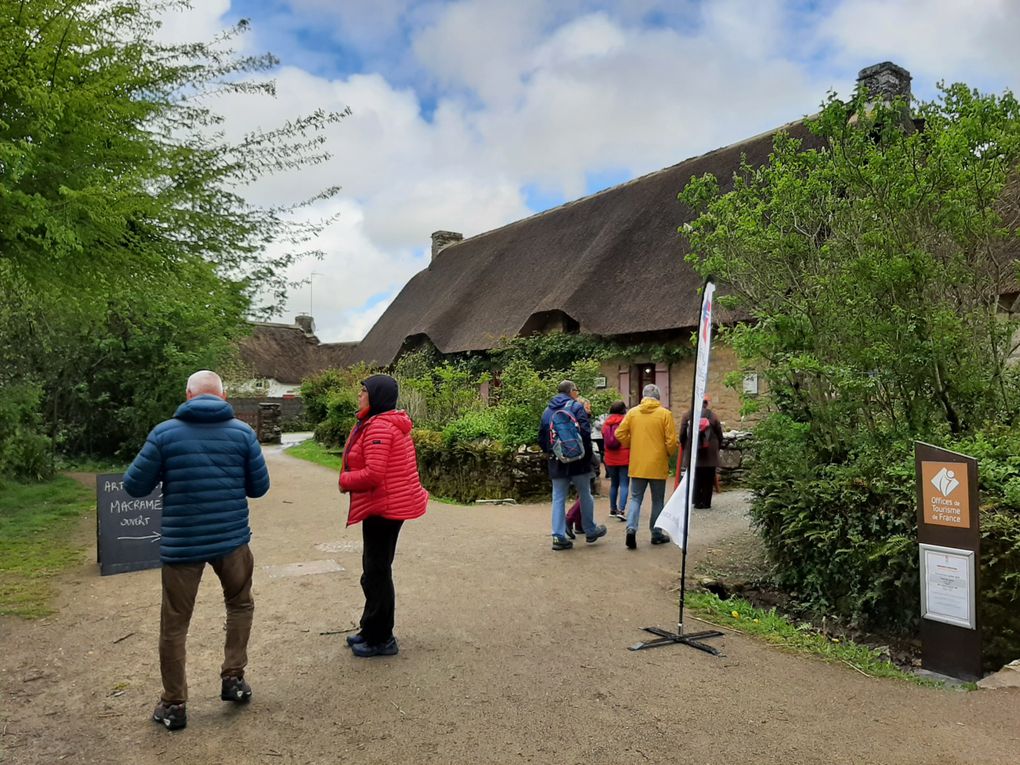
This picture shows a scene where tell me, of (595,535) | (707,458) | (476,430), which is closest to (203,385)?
(595,535)

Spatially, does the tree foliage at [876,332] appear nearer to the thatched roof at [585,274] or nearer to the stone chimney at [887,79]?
the thatched roof at [585,274]

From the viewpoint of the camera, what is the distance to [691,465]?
506 cm

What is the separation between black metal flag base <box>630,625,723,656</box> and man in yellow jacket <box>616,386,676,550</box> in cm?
235

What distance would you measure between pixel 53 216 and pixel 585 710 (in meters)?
4.75

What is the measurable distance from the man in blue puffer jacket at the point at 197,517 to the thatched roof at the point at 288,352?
35.6m

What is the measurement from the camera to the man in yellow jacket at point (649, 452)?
740 centimetres

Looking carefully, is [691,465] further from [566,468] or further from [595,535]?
[595,535]

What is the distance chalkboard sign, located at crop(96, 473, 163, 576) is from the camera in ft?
21.3

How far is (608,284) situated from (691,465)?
13097 mm

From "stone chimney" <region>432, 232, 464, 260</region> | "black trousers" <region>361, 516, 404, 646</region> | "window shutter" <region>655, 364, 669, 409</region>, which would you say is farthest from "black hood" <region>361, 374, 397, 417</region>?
"stone chimney" <region>432, 232, 464, 260</region>

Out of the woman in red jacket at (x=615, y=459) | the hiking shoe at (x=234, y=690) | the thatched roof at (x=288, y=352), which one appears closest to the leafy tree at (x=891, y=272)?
the woman in red jacket at (x=615, y=459)

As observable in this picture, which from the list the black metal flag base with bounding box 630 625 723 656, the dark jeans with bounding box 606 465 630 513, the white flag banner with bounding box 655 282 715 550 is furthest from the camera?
the dark jeans with bounding box 606 465 630 513

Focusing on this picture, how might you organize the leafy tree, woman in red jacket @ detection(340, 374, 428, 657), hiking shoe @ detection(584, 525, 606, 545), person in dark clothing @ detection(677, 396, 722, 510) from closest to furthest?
1. woman in red jacket @ detection(340, 374, 428, 657)
2. the leafy tree
3. hiking shoe @ detection(584, 525, 606, 545)
4. person in dark clothing @ detection(677, 396, 722, 510)

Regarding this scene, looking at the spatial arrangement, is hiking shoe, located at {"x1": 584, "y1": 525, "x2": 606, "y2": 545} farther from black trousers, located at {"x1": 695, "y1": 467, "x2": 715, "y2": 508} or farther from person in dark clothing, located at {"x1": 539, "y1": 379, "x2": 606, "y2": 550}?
black trousers, located at {"x1": 695, "y1": 467, "x2": 715, "y2": 508}
